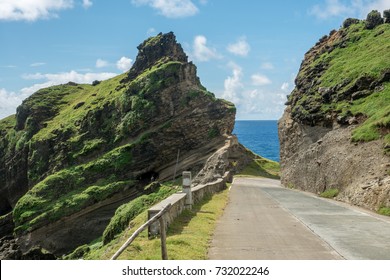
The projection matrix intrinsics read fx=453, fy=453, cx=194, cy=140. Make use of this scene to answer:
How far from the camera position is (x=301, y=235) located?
558 inches

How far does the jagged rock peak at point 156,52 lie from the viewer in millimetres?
75562

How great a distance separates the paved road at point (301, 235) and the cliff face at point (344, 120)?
155 inches

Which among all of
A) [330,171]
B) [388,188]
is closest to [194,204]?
[388,188]

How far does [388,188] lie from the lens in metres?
21.3

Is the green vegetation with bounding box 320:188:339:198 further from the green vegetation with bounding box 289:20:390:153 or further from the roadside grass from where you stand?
the roadside grass

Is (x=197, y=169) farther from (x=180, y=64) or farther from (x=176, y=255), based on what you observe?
(x=176, y=255)

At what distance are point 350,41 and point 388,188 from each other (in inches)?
1298

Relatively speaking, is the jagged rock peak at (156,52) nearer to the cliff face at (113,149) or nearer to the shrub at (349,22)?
the cliff face at (113,149)

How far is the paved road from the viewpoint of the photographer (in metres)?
11.4

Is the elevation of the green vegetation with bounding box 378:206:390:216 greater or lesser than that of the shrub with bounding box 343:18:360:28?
lesser

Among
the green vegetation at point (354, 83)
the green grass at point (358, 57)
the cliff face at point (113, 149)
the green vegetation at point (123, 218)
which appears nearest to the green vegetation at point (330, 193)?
the green vegetation at point (354, 83)

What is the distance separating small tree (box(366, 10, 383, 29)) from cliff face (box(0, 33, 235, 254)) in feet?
74.7

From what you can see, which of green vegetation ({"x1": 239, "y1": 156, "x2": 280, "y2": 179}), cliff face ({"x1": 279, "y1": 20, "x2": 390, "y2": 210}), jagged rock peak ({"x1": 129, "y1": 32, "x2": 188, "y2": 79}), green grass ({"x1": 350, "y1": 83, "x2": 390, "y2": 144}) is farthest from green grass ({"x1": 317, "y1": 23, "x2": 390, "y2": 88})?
jagged rock peak ({"x1": 129, "y1": 32, "x2": 188, "y2": 79})

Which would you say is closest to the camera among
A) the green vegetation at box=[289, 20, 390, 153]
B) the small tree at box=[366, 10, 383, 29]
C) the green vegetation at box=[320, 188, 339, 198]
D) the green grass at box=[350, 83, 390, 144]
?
the green grass at box=[350, 83, 390, 144]
